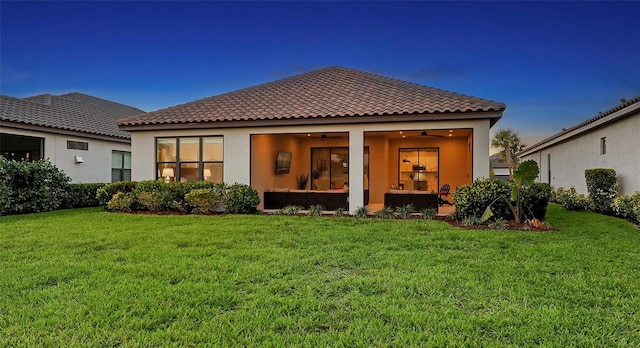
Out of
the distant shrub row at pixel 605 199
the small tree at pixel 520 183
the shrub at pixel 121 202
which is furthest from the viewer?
the shrub at pixel 121 202

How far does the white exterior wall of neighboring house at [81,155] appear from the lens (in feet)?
49.3

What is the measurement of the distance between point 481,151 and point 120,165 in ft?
54.0

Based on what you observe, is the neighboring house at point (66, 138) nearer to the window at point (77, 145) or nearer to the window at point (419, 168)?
the window at point (77, 145)

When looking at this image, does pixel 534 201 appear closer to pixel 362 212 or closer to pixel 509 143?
pixel 362 212

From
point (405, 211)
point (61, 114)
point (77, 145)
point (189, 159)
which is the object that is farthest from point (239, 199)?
point (61, 114)

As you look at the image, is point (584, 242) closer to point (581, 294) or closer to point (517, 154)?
point (581, 294)

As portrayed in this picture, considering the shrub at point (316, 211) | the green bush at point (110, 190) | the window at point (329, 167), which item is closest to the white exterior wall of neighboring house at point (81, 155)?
the green bush at point (110, 190)

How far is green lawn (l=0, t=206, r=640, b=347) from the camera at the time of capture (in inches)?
135

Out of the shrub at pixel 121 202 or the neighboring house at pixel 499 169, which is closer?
the shrub at pixel 121 202

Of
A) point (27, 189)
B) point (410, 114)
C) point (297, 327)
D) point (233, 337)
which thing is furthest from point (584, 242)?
point (27, 189)

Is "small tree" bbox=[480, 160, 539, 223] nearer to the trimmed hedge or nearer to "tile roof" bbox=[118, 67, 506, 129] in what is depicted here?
→ the trimmed hedge

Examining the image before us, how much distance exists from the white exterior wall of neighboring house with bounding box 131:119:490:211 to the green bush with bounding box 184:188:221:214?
1.07 meters

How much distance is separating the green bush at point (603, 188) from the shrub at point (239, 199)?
12.0 metres

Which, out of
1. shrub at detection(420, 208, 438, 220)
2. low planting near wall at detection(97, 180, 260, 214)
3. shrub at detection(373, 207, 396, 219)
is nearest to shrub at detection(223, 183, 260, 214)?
low planting near wall at detection(97, 180, 260, 214)
